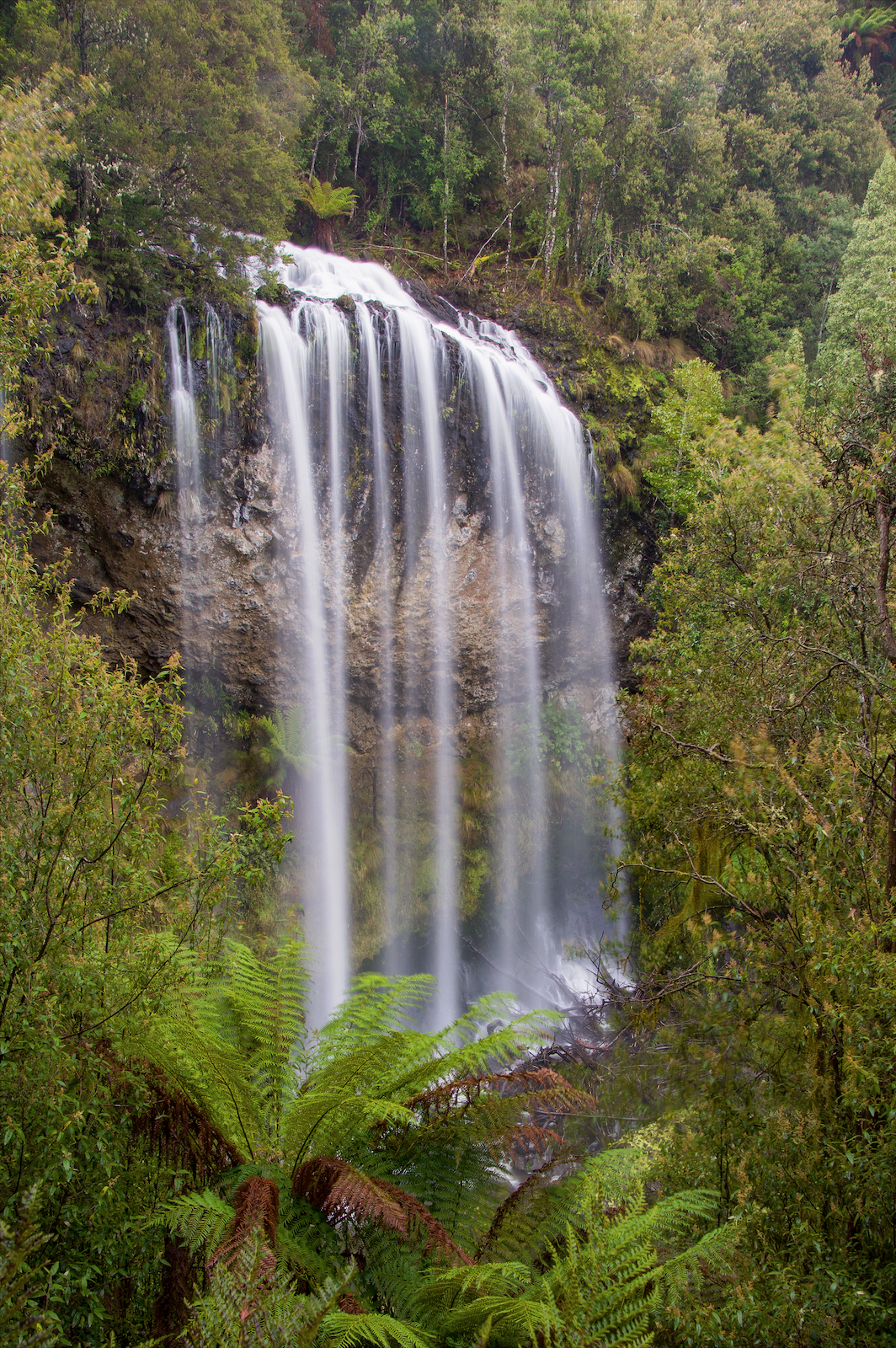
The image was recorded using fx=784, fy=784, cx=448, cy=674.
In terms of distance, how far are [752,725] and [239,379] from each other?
9092 millimetres

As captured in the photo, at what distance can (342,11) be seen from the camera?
52.5 feet

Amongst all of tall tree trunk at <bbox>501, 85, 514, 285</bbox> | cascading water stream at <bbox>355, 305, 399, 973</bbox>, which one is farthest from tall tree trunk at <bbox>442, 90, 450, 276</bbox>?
cascading water stream at <bbox>355, 305, 399, 973</bbox>

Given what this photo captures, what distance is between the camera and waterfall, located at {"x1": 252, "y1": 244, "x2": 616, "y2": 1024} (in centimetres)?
1241

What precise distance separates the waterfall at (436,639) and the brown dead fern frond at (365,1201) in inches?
371

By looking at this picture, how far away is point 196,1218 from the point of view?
2346mm

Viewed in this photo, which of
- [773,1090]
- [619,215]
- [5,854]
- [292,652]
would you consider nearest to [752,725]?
[773,1090]

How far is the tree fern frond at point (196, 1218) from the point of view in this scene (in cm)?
230

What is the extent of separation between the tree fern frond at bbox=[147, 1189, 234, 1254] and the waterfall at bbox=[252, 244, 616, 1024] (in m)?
9.80

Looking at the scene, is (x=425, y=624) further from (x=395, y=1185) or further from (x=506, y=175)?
(x=395, y=1185)

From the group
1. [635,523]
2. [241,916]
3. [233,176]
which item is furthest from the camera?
[635,523]

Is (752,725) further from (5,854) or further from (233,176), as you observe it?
(233,176)

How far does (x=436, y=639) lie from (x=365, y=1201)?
38.5ft

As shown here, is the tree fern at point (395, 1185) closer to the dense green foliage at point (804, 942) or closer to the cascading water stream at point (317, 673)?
the dense green foliage at point (804, 942)

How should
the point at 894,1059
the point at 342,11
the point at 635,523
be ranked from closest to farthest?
the point at 894,1059 → the point at 635,523 → the point at 342,11
